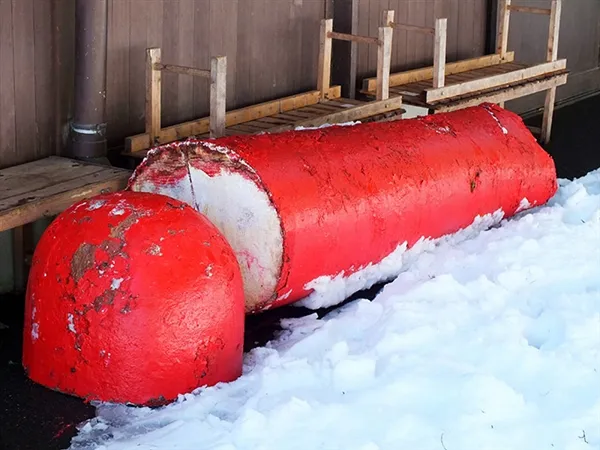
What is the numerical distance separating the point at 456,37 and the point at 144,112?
391 centimetres

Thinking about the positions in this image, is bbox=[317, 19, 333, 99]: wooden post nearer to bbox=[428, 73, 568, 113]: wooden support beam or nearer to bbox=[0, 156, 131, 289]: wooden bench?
bbox=[428, 73, 568, 113]: wooden support beam

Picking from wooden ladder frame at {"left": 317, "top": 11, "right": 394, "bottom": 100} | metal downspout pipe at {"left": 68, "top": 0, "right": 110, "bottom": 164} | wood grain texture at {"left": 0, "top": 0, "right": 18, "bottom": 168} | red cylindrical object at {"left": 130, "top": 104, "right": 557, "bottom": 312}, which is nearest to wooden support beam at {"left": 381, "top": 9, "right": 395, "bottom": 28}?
wooden ladder frame at {"left": 317, "top": 11, "right": 394, "bottom": 100}

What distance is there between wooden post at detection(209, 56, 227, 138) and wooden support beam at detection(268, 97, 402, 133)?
2.56ft

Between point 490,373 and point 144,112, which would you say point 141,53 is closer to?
point 144,112

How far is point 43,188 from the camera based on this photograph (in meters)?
5.04

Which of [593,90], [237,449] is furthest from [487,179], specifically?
[593,90]

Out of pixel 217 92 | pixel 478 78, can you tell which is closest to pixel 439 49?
pixel 478 78

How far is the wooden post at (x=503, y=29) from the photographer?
9.18m

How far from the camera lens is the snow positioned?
3.87 meters

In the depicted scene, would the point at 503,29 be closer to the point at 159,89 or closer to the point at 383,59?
the point at 383,59

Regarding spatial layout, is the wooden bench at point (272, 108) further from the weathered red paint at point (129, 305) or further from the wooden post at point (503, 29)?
the wooden post at point (503, 29)

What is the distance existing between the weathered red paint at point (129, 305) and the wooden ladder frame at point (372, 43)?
3079mm

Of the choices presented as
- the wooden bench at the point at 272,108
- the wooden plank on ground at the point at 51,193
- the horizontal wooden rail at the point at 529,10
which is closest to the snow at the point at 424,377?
the wooden plank on ground at the point at 51,193

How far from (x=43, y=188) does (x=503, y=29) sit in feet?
17.8
